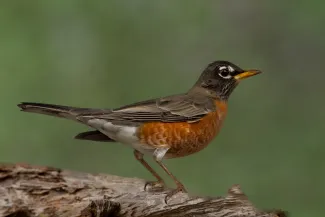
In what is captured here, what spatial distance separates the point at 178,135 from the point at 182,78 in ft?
3.79

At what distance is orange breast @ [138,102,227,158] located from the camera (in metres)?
3.71

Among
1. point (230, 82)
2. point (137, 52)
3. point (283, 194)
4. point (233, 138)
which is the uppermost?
point (137, 52)

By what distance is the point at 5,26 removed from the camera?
455 centimetres

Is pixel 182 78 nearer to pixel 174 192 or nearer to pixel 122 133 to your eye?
pixel 122 133

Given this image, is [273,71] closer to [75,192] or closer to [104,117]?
[104,117]

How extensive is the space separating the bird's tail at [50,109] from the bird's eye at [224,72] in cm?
119

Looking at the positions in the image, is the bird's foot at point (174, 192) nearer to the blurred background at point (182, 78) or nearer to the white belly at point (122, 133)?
the white belly at point (122, 133)

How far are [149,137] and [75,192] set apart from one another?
773mm

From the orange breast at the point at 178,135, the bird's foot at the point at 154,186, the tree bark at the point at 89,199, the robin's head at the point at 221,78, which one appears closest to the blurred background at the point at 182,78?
the robin's head at the point at 221,78

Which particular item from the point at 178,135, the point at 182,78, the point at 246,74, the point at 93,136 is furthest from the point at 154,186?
the point at 182,78

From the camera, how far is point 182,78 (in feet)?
15.8

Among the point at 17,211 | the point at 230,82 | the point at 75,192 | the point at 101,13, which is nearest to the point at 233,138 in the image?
the point at 230,82

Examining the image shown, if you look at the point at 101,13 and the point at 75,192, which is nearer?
the point at 75,192

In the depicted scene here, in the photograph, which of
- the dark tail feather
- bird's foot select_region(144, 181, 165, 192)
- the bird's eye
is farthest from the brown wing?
bird's foot select_region(144, 181, 165, 192)
